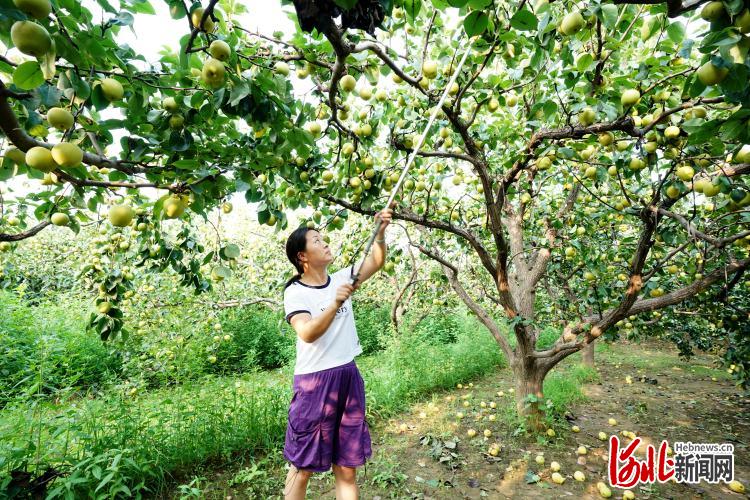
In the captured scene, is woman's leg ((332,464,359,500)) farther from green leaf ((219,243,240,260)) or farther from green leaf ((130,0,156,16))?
green leaf ((130,0,156,16))

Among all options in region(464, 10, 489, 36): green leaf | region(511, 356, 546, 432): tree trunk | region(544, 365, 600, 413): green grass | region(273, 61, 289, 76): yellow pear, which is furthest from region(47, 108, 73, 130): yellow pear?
region(544, 365, 600, 413): green grass

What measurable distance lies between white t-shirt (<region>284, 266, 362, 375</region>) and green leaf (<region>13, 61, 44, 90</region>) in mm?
1383

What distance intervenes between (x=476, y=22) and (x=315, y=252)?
1.47m

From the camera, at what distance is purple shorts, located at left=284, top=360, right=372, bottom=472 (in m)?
2.00

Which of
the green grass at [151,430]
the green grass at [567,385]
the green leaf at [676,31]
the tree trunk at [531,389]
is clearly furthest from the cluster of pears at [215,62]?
the green grass at [567,385]

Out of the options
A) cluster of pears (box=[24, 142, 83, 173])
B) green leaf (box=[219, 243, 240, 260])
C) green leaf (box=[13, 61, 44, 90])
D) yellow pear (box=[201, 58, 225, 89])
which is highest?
yellow pear (box=[201, 58, 225, 89])

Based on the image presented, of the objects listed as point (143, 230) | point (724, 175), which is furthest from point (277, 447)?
point (724, 175)

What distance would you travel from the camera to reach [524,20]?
135 centimetres

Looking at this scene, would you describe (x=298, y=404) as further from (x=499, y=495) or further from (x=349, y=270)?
(x=499, y=495)

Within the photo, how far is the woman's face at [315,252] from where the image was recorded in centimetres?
223

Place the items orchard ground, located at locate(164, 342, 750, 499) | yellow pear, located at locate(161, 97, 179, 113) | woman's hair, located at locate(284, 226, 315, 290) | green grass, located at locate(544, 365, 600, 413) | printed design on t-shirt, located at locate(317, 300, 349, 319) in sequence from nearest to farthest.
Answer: yellow pear, located at locate(161, 97, 179, 113)
printed design on t-shirt, located at locate(317, 300, 349, 319)
woman's hair, located at locate(284, 226, 315, 290)
orchard ground, located at locate(164, 342, 750, 499)
green grass, located at locate(544, 365, 600, 413)

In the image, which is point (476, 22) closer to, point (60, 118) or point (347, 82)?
point (347, 82)

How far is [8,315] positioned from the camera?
21.3ft

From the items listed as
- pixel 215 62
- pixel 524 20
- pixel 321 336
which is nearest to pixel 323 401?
pixel 321 336
